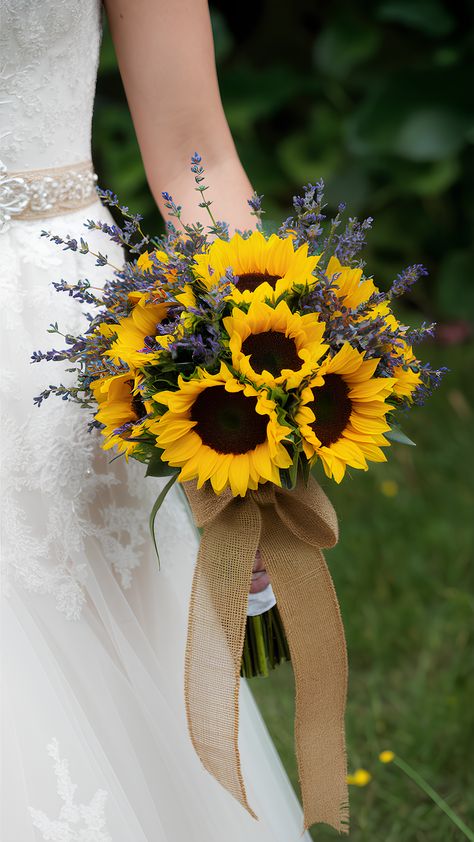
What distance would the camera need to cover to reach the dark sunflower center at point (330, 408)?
4.16 feet

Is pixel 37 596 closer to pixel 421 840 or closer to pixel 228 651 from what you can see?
pixel 228 651

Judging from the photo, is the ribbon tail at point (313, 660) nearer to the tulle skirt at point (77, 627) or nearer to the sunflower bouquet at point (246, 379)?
the sunflower bouquet at point (246, 379)

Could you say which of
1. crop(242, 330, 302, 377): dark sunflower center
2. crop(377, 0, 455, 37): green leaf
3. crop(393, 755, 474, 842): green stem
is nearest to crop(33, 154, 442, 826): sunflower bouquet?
crop(242, 330, 302, 377): dark sunflower center

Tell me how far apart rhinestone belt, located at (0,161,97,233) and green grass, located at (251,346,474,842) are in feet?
5.07

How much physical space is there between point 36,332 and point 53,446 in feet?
0.57

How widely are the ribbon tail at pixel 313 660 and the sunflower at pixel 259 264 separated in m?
0.32

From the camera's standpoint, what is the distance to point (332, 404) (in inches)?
50.4

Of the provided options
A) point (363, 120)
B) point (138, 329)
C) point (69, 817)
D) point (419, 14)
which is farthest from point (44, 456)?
point (419, 14)

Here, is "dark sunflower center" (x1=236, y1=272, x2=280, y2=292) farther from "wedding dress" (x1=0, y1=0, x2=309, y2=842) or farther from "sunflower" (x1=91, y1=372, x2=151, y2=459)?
"wedding dress" (x1=0, y1=0, x2=309, y2=842)

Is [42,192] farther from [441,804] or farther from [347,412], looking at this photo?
[441,804]

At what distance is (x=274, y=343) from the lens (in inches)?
48.9

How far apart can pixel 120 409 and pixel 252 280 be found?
243 mm

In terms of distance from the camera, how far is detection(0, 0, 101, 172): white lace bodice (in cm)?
145

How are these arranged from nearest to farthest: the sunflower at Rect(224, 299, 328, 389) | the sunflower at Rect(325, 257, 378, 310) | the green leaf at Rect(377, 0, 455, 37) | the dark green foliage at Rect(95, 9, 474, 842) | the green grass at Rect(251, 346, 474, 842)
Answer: the sunflower at Rect(224, 299, 328, 389) → the sunflower at Rect(325, 257, 378, 310) → the green grass at Rect(251, 346, 474, 842) → the dark green foliage at Rect(95, 9, 474, 842) → the green leaf at Rect(377, 0, 455, 37)
